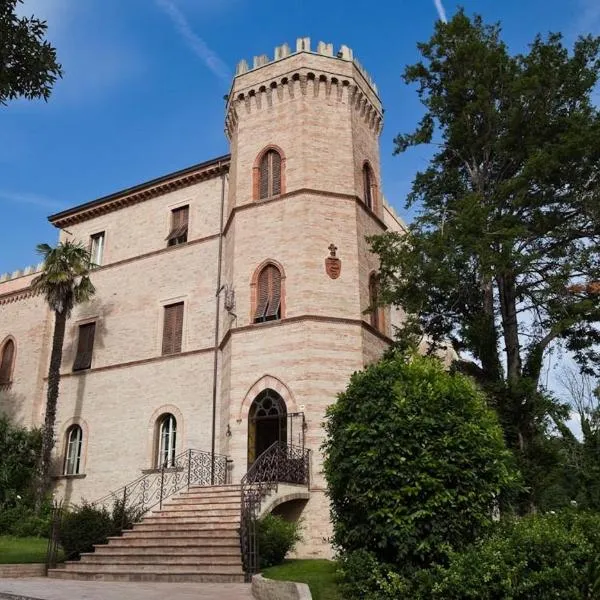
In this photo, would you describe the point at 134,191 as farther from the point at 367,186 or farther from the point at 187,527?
the point at 187,527

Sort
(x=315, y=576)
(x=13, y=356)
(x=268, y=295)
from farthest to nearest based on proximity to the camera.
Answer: (x=13, y=356) < (x=268, y=295) < (x=315, y=576)

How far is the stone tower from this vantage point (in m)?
17.1

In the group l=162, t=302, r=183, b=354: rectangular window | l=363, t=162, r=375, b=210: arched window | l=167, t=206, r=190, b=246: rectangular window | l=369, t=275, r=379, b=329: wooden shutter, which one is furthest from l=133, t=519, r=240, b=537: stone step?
l=363, t=162, r=375, b=210: arched window

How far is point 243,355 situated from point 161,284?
601cm

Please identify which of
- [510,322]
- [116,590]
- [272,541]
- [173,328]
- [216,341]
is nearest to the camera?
[116,590]

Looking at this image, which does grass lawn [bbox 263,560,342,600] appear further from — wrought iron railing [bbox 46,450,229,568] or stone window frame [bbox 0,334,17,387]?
stone window frame [bbox 0,334,17,387]

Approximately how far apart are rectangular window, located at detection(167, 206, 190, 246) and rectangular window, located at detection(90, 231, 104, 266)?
3590mm

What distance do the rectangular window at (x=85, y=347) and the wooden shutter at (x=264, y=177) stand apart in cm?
871

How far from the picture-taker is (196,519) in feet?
46.0

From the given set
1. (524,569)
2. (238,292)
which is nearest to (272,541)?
(524,569)

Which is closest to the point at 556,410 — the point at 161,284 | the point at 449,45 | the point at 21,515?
the point at 449,45

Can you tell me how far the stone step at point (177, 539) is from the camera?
1271 cm

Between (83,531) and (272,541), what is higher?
(83,531)

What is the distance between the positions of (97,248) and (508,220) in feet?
53.6
